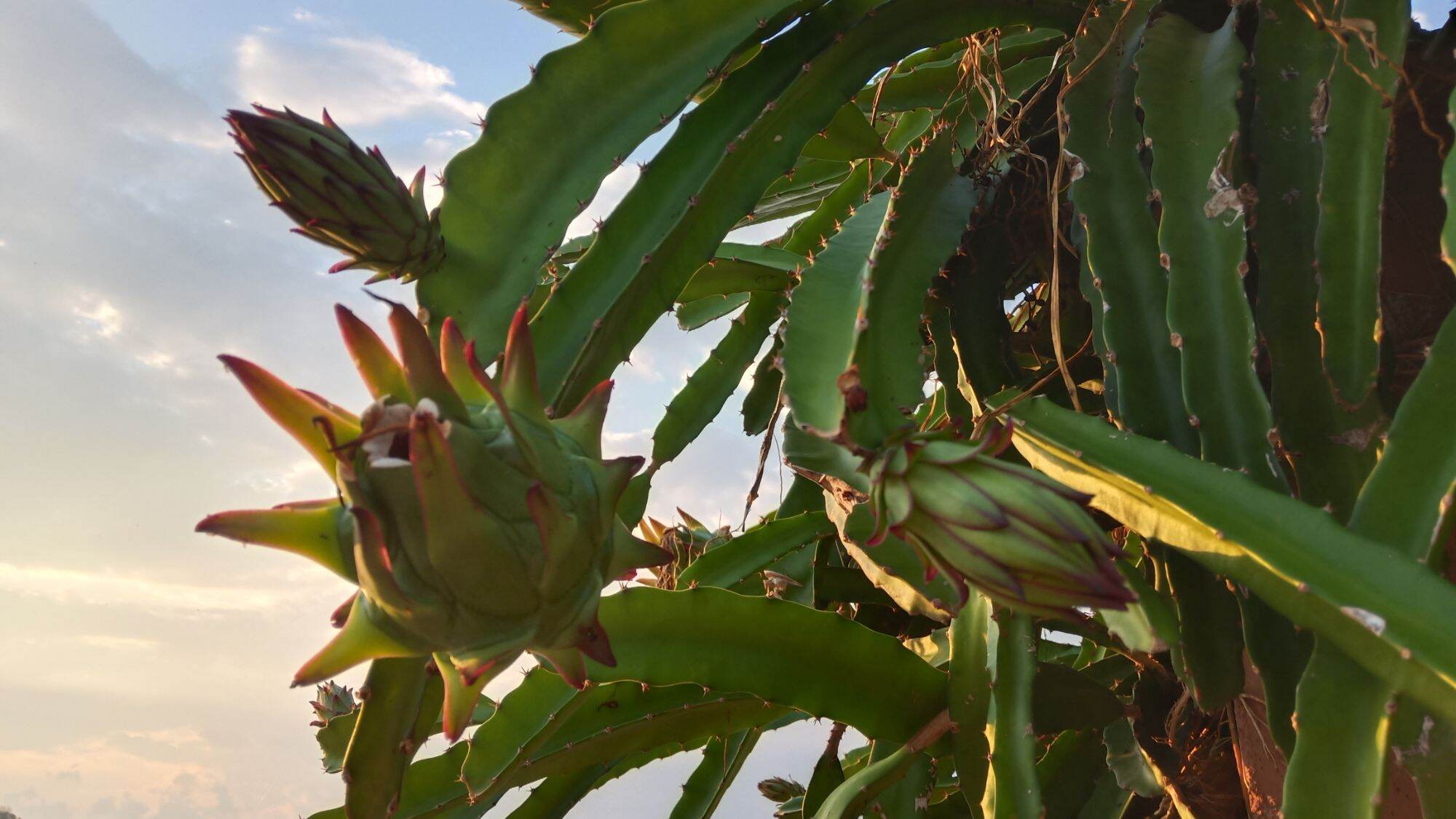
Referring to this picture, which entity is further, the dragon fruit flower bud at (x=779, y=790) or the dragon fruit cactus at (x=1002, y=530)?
the dragon fruit flower bud at (x=779, y=790)

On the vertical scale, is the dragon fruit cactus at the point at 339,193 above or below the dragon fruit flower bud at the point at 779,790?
above

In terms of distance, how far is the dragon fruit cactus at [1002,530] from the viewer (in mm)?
757

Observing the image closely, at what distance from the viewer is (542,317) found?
3.92 ft

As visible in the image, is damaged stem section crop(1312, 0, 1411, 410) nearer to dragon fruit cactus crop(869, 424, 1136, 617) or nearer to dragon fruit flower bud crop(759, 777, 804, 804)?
dragon fruit cactus crop(869, 424, 1136, 617)

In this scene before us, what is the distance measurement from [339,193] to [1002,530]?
2.65ft

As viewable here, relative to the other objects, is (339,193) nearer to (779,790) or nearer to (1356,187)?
(1356,187)

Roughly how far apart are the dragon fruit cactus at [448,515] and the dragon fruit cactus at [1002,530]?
0.24 meters

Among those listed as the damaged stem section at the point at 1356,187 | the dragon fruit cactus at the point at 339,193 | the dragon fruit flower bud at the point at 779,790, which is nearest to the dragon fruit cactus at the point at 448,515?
the dragon fruit cactus at the point at 339,193

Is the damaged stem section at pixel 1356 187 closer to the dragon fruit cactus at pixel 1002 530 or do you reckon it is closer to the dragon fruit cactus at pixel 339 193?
the dragon fruit cactus at pixel 1002 530

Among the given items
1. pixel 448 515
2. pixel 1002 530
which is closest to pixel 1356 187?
pixel 1002 530

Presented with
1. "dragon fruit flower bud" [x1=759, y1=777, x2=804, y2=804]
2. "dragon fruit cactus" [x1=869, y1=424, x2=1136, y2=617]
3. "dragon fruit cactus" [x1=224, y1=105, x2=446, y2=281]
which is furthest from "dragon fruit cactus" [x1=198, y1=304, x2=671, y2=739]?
"dragon fruit flower bud" [x1=759, y1=777, x2=804, y2=804]

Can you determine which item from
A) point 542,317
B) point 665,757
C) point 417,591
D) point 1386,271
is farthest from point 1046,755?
point 417,591

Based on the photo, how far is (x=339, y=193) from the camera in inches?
43.5

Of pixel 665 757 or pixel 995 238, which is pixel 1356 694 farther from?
pixel 665 757
